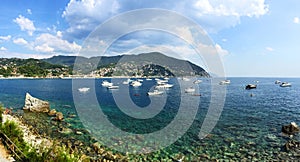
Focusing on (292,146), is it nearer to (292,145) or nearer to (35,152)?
(292,145)

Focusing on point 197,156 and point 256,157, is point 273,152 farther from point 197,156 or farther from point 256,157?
point 197,156

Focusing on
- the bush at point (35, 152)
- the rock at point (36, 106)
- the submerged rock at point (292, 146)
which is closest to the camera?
the bush at point (35, 152)

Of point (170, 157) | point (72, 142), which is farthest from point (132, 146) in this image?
point (72, 142)

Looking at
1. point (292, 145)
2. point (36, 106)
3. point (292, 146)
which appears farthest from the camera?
point (36, 106)

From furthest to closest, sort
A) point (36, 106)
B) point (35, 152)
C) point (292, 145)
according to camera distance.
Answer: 1. point (36, 106)
2. point (292, 145)
3. point (35, 152)

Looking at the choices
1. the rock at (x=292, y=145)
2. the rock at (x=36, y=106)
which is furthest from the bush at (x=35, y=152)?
the rock at (x=36, y=106)

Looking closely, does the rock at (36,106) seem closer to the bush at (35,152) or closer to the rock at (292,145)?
the bush at (35,152)

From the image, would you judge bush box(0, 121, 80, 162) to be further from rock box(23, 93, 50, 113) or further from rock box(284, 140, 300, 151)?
rock box(23, 93, 50, 113)

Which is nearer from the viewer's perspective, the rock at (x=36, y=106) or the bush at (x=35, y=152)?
the bush at (x=35, y=152)

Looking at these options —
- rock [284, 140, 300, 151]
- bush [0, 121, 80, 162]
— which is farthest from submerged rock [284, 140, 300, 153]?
bush [0, 121, 80, 162]

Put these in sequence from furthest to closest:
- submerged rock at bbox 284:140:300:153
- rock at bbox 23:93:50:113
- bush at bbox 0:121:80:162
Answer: rock at bbox 23:93:50:113, submerged rock at bbox 284:140:300:153, bush at bbox 0:121:80:162

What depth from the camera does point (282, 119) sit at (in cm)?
3959

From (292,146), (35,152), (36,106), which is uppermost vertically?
(35,152)

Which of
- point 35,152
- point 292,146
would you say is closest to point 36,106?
point 35,152
